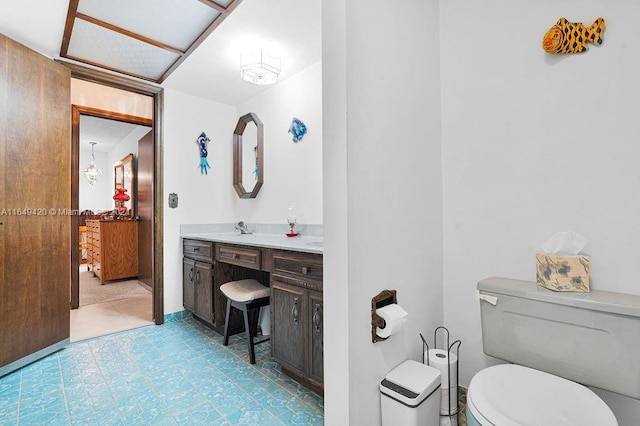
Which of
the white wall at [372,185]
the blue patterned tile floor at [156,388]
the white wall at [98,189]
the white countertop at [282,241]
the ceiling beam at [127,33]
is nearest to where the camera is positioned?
the white wall at [372,185]

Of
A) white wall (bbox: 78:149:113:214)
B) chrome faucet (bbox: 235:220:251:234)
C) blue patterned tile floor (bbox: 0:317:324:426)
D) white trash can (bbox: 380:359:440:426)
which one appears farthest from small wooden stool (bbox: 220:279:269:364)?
white wall (bbox: 78:149:113:214)

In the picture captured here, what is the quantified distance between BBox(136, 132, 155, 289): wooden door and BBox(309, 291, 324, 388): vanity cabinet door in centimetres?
315

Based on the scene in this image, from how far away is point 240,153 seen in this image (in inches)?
128

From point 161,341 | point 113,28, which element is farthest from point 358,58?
point 161,341

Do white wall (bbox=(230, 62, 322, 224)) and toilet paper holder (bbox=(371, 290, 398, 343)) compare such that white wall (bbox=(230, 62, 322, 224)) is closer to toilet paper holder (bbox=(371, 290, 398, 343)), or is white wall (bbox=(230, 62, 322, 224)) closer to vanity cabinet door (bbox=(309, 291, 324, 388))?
vanity cabinet door (bbox=(309, 291, 324, 388))

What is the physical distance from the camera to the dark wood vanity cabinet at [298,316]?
1.63 m

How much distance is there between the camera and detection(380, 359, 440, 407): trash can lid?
1.16 m

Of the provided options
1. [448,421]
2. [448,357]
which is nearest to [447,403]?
[448,421]

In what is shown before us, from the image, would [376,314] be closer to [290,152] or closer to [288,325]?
[288,325]

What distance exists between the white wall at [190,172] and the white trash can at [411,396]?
7.91 feet

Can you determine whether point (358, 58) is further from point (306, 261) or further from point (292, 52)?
point (292, 52)

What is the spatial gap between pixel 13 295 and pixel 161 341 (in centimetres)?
101

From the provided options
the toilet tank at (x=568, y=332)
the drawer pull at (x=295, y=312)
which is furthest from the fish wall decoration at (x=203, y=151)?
the toilet tank at (x=568, y=332)

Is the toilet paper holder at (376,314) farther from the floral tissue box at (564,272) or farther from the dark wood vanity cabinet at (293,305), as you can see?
the floral tissue box at (564,272)
